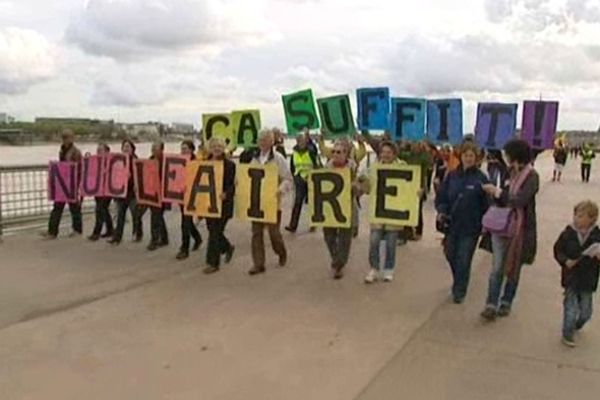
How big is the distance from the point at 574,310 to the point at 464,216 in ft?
4.69

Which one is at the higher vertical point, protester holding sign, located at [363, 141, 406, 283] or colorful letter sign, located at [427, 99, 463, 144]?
colorful letter sign, located at [427, 99, 463, 144]

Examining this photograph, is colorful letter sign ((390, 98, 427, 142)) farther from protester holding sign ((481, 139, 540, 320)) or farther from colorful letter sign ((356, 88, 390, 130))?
protester holding sign ((481, 139, 540, 320))

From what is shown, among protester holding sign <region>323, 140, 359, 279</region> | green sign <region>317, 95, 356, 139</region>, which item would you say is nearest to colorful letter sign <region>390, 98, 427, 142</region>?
green sign <region>317, 95, 356, 139</region>

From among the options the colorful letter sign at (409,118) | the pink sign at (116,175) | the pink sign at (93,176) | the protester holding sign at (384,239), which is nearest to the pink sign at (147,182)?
the pink sign at (116,175)

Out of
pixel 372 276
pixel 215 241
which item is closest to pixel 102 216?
pixel 215 241

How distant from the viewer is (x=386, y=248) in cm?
739

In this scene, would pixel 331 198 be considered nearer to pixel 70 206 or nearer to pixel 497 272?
pixel 497 272

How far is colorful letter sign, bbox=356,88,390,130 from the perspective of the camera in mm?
8852

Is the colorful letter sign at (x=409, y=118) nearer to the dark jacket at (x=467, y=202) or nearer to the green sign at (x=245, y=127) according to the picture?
the green sign at (x=245, y=127)

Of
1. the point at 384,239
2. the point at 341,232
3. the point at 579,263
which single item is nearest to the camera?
the point at 579,263

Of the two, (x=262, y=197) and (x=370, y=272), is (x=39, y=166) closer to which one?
(x=262, y=197)

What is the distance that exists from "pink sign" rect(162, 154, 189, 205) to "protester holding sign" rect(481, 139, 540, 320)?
4138 millimetres

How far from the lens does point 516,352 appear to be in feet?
16.8

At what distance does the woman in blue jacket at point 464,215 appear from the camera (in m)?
6.39
